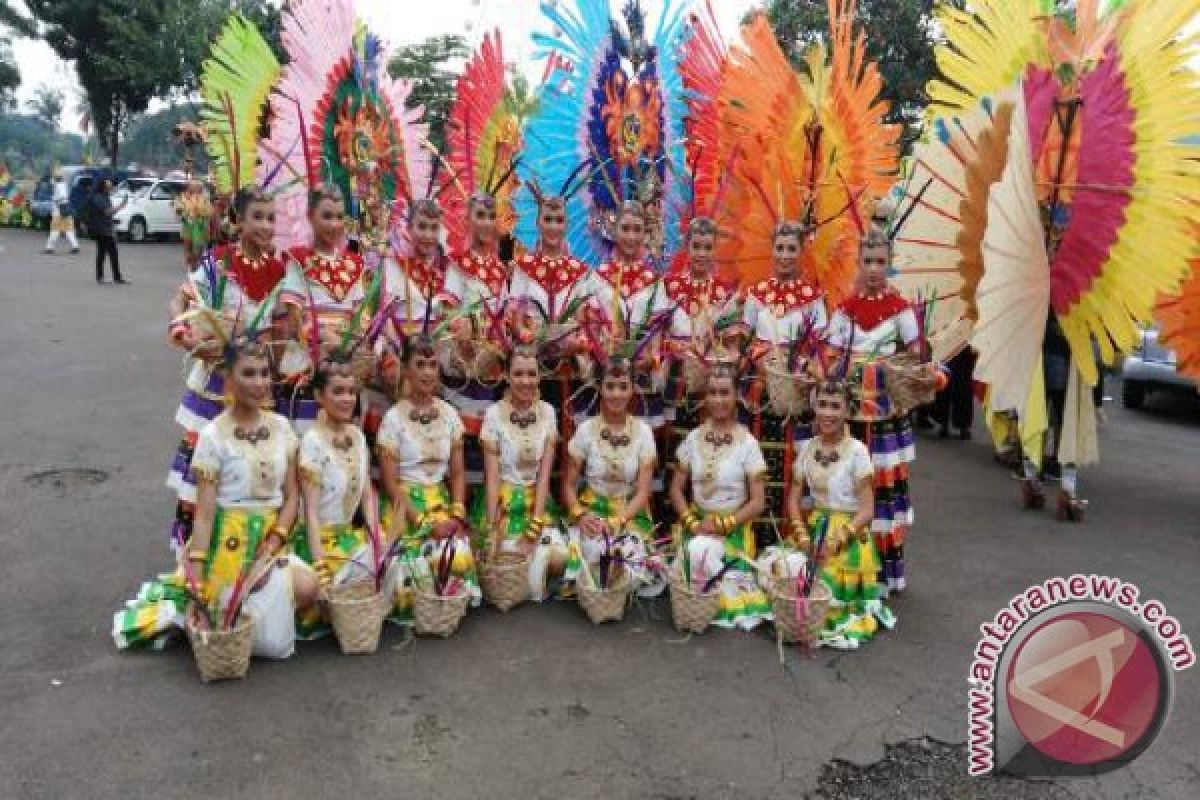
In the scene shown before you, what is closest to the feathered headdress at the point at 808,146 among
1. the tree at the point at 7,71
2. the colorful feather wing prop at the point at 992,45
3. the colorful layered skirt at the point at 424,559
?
the colorful feather wing prop at the point at 992,45

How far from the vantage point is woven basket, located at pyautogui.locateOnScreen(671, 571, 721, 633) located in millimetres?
3879

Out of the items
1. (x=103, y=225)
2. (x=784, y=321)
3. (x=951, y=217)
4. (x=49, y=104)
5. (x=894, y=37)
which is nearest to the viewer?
(x=784, y=321)

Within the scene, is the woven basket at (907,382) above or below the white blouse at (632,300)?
below

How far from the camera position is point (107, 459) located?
6004 millimetres

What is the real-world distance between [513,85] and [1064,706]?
454 centimetres

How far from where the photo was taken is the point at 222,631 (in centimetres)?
328

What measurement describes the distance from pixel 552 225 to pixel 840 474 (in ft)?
5.87

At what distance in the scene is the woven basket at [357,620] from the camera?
3566 millimetres

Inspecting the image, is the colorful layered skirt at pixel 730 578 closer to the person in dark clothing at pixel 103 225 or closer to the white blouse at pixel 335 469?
the white blouse at pixel 335 469

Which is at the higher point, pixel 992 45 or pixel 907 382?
pixel 992 45

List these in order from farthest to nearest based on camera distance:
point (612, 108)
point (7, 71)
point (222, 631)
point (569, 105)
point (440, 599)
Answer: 1. point (7, 71)
2. point (569, 105)
3. point (612, 108)
4. point (440, 599)
5. point (222, 631)

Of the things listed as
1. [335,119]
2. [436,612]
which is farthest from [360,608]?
[335,119]

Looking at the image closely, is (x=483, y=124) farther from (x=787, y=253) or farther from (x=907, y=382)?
(x=907, y=382)

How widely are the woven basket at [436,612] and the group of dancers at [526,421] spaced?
0.13 m
